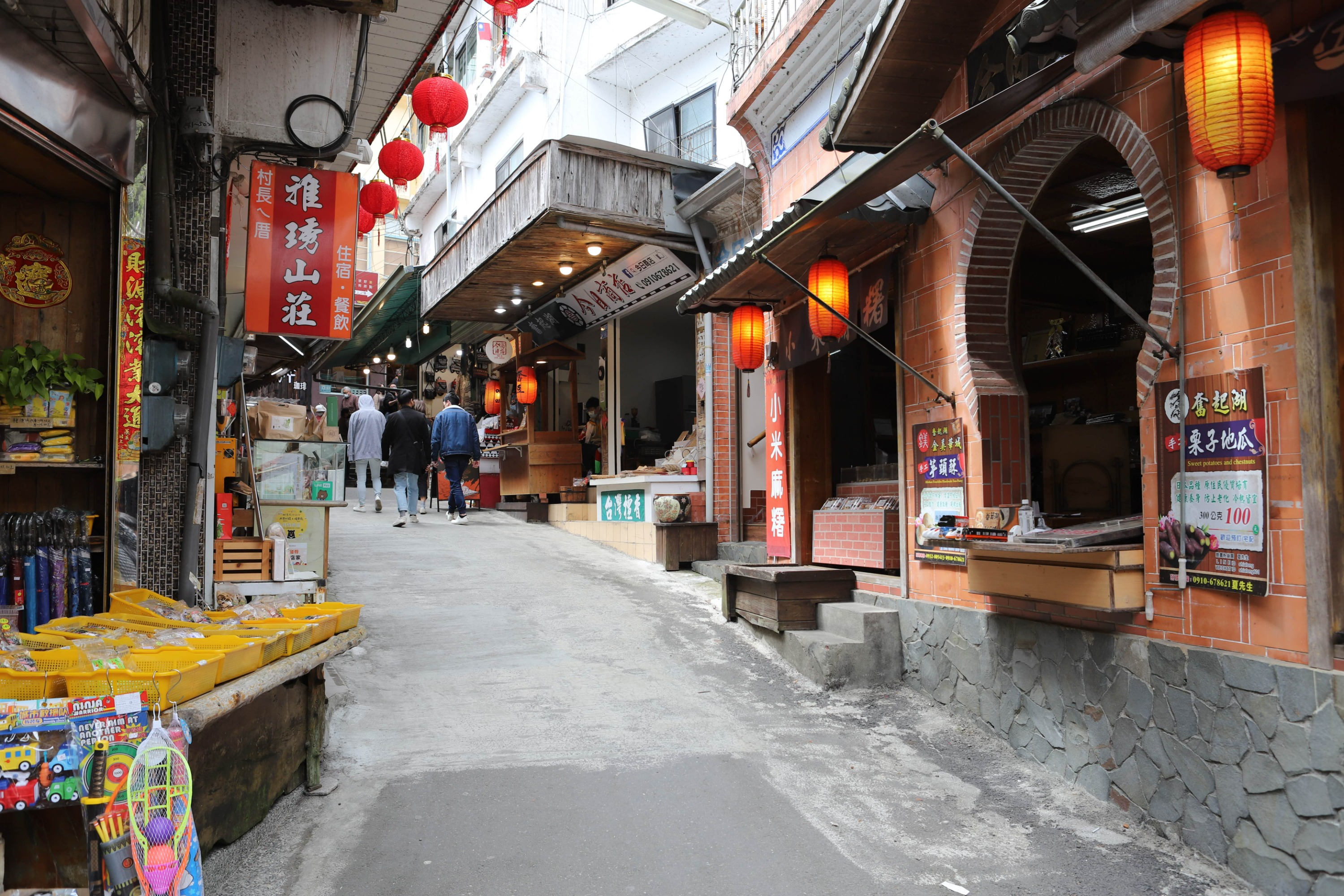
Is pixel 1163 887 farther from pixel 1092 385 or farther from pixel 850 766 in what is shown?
pixel 1092 385

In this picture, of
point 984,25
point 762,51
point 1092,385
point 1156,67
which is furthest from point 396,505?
point 1156,67

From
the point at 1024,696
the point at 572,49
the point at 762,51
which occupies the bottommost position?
the point at 1024,696

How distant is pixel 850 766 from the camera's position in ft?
18.4

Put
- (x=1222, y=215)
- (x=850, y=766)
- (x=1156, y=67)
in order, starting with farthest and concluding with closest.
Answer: (x=850, y=766) < (x=1156, y=67) < (x=1222, y=215)

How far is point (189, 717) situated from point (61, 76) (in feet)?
11.3

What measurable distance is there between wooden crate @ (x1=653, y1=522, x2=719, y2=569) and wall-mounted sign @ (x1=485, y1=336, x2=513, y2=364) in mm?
7553

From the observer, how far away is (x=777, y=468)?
396 inches

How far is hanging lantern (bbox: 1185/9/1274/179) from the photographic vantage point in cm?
364

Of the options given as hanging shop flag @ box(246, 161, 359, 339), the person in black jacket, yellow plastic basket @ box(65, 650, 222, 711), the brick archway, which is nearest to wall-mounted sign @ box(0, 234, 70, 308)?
hanging shop flag @ box(246, 161, 359, 339)

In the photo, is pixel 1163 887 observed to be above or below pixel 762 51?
below

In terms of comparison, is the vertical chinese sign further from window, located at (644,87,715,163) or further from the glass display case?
window, located at (644,87,715,163)

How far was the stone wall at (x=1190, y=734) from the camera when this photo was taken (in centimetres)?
376

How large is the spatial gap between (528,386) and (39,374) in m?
12.4

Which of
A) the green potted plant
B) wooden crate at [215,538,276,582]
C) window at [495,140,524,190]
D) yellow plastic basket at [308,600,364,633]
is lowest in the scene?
yellow plastic basket at [308,600,364,633]
